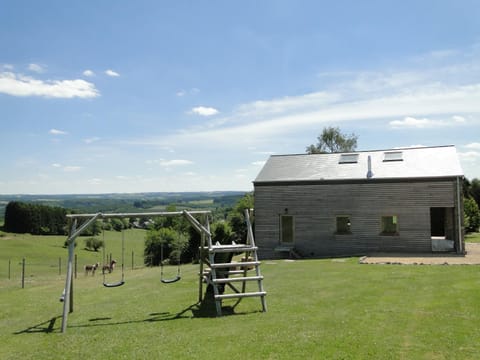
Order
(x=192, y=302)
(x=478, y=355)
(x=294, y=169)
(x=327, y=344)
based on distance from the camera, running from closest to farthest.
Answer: (x=478, y=355), (x=327, y=344), (x=192, y=302), (x=294, y=169)

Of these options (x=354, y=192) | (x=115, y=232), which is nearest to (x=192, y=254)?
(x=354, y=192)

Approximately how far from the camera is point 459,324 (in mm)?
8070

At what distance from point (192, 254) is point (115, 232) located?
48.9 metres

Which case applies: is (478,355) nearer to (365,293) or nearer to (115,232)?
(365,293)

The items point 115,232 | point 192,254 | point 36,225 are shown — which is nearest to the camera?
point 192,254

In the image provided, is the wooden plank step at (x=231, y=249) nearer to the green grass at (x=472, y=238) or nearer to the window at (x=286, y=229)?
the window at (x=286, y=229)

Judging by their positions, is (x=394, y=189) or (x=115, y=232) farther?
(x=115, y=232)

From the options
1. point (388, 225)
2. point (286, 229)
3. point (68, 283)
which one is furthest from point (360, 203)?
point (68, 283)

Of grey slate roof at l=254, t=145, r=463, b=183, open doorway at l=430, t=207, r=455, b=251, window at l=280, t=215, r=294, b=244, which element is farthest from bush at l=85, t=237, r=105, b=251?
open doorway at l=430, t=207, r=455, b=251

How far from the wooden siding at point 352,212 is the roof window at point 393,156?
262 cm

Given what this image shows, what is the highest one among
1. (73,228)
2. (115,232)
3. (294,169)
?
(294,169)

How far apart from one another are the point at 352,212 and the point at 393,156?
4.62 metres

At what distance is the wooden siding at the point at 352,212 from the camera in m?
21.9

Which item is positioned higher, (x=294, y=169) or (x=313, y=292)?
(x=294, y=169)
